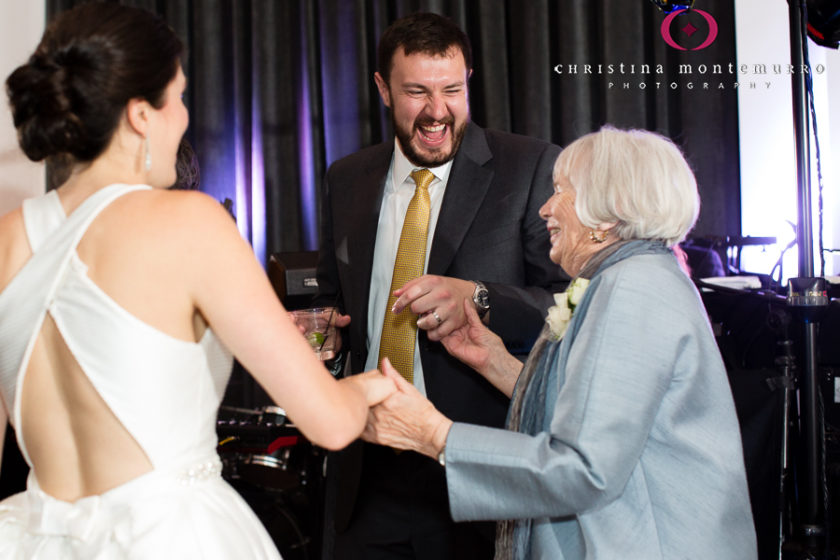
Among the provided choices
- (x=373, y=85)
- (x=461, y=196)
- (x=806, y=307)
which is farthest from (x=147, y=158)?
(x=373, y=85)

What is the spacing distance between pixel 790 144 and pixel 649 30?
35.4 inches

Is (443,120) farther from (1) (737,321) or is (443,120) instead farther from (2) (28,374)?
(1) (737,321)

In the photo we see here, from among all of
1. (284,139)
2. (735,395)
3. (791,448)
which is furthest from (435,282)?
(284,139)

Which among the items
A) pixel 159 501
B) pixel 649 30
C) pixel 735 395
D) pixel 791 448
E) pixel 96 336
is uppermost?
pixel 649 30

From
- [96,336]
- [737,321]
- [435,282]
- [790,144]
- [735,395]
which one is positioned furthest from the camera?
[790,144]

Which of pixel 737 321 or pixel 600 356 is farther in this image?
pixel 737 321

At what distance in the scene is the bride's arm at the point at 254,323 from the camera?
1146mm

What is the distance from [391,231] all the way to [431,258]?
19 cm

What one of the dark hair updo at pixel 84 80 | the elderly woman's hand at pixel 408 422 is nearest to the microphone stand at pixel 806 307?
the elderly woman's hand at pixel 408 422

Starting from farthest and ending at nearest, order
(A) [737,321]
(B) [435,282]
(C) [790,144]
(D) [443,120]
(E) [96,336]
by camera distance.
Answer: (C) [790,144] → (A) [737,321] → (D) [443,120] → (B) [435,282] → (E) [96,336]

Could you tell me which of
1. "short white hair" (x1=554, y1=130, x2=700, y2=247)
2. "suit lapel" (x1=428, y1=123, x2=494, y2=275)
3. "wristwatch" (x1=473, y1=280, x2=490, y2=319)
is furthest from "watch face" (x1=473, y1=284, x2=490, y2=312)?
"short white hair" (x1=554, y1=130, x2=700, y2=247)

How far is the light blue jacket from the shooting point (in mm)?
1311

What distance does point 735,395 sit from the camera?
8.32ft

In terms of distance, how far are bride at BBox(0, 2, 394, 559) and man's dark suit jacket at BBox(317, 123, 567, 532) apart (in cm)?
89
